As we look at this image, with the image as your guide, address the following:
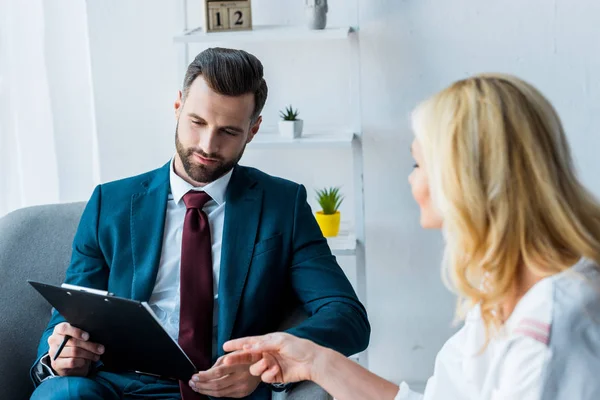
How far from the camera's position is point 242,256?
1976mm

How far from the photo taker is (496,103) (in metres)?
1.31

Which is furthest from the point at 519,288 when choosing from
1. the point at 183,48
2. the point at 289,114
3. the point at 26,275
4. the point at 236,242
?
the point at 183,48

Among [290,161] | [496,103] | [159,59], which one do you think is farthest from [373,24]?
[496,103]

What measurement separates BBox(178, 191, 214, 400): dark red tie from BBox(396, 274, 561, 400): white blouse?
0.64m

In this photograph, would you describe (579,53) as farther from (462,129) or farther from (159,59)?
(462,129)

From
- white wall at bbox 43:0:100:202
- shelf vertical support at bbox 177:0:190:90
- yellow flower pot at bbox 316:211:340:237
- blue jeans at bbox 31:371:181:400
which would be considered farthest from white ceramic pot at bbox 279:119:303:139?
blue jeans at bbox 31:371:181:400

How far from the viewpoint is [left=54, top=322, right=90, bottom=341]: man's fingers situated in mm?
1801

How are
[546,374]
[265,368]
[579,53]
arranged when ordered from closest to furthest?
[546,374]
[265,368]
[579,53]

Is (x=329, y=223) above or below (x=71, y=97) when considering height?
below

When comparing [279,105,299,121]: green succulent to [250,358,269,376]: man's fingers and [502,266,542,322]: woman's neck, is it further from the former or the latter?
[502,266,542,322]: woman's neck

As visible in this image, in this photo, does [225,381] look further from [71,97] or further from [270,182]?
[71,97]

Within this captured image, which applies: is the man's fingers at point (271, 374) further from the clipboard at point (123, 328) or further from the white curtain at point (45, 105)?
the white curtain at point (45, 105)

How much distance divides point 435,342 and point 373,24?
3.49ft

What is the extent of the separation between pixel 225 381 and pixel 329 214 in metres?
0.96
